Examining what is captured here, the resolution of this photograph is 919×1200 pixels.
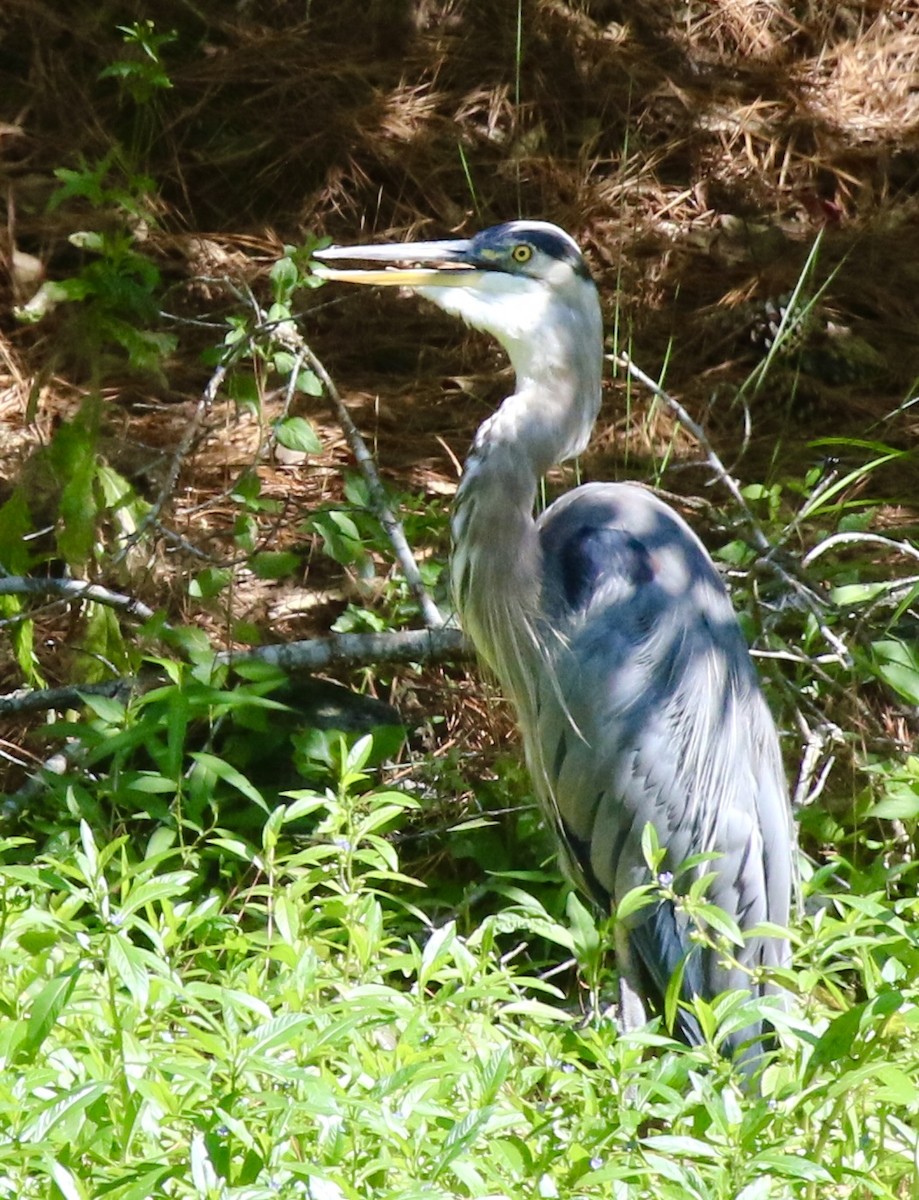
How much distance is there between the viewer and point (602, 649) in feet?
10.8

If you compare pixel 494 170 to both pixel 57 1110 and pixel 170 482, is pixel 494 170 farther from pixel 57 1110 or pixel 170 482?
pixel 57 1110

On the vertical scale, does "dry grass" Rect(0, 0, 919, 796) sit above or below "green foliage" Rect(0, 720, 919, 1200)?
below

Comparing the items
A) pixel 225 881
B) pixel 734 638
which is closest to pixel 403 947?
pixel 225 881

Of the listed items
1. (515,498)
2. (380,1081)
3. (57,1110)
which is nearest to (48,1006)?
(57,1110)

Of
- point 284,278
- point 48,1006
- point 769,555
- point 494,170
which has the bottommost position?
point 494,170

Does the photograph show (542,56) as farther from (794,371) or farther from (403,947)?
(403,947)

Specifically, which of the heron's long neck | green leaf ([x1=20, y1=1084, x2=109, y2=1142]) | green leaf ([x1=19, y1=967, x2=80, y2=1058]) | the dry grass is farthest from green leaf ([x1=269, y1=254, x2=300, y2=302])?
green leaf ([x1=20, y1=1084, x2=109, y2=1142])

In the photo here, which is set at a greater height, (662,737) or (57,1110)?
(57,1110)

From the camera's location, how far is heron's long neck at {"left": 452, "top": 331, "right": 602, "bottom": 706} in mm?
3404

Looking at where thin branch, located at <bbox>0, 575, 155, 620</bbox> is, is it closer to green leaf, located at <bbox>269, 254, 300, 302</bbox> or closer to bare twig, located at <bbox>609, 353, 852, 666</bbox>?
green leaf, located at <bbox>269, 254, 300, 302</bbox>

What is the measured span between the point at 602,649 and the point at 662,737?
218mm

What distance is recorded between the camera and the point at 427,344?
5488 mm

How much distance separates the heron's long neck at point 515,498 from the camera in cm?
340

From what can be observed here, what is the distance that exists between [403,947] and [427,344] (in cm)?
259
